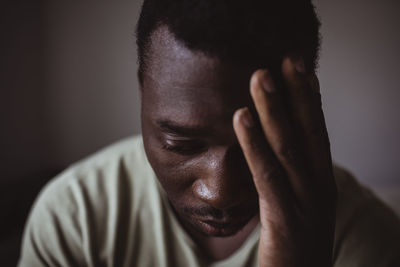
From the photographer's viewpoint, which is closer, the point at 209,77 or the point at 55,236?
the point at 209,77

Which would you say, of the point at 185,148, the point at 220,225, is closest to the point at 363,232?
the point at 220,225

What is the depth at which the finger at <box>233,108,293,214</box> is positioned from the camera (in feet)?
1.59

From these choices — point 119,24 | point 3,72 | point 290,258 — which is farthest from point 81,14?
point 290,258

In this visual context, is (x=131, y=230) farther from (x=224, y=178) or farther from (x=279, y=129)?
(x=279, y=129)

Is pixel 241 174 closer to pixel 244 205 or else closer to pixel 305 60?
pixel 244 205

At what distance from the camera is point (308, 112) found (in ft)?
1.64

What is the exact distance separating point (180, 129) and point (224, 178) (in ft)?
0.33

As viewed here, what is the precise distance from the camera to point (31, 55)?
189 centimetres

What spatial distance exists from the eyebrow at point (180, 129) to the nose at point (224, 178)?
4cm

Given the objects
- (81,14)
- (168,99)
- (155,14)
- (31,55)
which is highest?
(81,14)

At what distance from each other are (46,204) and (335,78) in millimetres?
1772

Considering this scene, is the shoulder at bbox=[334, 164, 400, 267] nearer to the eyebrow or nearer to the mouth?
the mouth

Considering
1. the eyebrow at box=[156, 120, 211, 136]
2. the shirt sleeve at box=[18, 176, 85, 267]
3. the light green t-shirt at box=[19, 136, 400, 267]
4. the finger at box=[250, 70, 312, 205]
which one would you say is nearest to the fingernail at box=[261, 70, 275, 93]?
the finger at box=[250, 70, 312, 205]

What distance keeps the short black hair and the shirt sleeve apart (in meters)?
0.48
